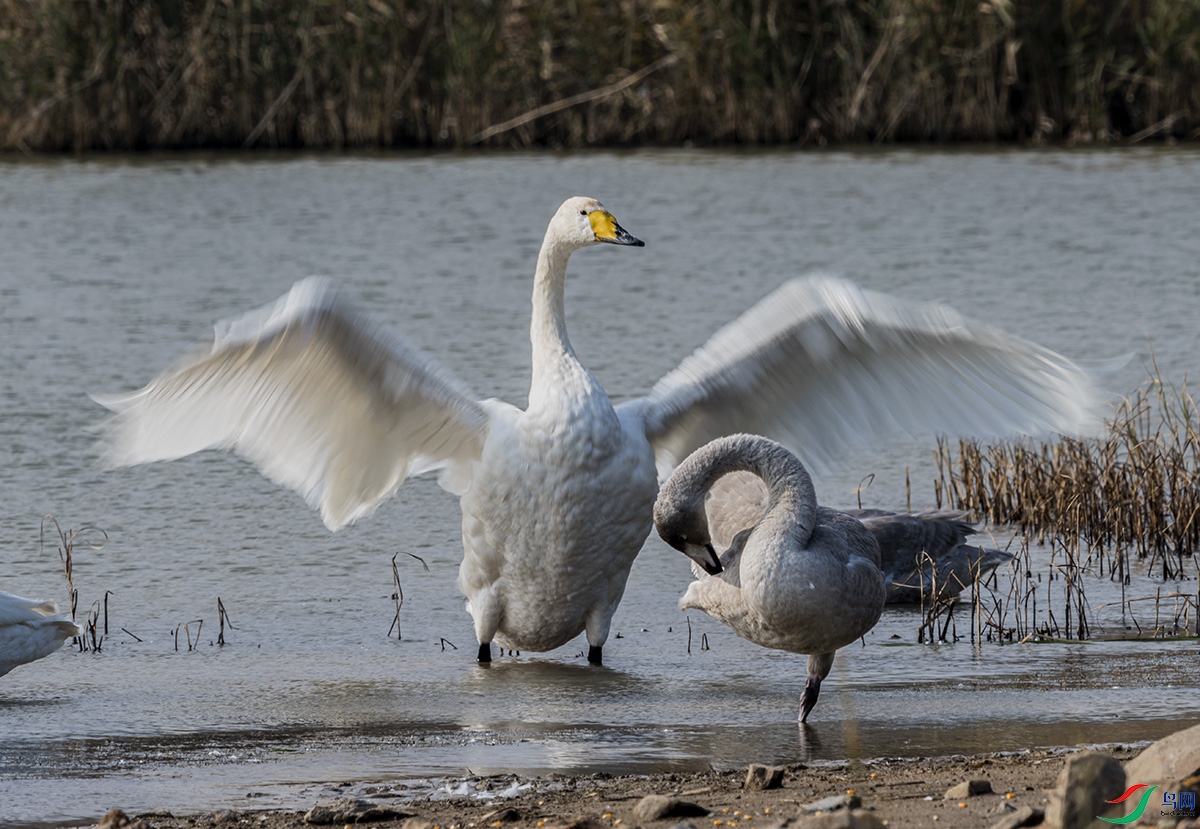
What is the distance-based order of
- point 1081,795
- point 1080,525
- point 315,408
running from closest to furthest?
1. point 1081,795
2. point 315,408
3. point 1080,525

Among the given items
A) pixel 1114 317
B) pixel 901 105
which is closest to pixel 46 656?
pixel 1114 317

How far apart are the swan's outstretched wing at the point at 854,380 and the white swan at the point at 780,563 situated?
0.80 m

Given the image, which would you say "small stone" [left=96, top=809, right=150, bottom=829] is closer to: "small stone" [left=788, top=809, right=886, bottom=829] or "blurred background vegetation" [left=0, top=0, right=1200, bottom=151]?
"small stone" [left=788, top=809, right=886, bottom=829]

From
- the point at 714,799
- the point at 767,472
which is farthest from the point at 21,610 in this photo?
the point at 714,799

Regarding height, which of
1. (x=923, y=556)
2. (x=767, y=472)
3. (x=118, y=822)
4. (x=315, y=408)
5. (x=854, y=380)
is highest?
(x=854, y=380)

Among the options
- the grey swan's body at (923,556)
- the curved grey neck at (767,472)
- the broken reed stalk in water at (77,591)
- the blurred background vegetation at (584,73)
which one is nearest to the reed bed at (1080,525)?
the grey swan's body at (923,556)

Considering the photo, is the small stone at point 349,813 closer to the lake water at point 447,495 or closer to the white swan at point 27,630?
the lake water at point 447,495

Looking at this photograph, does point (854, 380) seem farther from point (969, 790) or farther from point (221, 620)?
point (221, 620)

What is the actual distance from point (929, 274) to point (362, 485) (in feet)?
28.6

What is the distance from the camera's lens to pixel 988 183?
62.9 ft

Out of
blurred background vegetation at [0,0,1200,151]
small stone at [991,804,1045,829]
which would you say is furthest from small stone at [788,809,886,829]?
blurred background vegetation at [0,0,1200,151]

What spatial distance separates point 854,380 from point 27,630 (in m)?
3.15

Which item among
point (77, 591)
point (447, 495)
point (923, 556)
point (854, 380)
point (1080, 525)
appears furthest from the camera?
point (447, 495)

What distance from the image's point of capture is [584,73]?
22.1 metres
